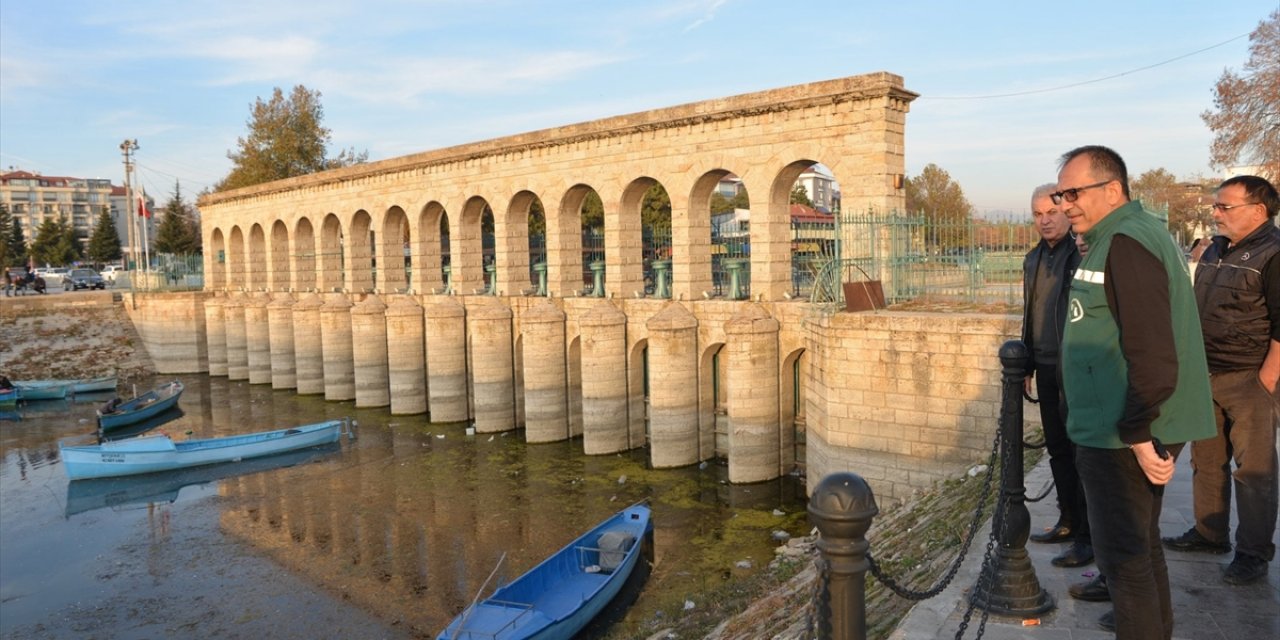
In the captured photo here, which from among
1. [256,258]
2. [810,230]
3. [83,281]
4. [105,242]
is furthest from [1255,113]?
[105,242]

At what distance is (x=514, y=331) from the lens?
2736 cm

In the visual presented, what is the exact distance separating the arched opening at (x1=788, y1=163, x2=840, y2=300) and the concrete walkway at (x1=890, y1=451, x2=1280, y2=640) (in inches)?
418

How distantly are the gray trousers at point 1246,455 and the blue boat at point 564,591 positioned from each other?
866cm

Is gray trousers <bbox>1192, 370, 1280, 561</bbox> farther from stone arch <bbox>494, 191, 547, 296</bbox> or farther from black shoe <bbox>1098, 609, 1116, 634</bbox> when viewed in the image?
stone arch <bbox>494, 191, 547, 296</bbox>

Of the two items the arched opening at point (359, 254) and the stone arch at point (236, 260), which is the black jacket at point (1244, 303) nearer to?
the arched opening at point (359, 254)

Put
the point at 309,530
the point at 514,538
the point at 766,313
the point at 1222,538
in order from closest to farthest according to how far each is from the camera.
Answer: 1. the point at 1222,538
2. the point at 514,538
3. the point at 309,530
4. the point at 766,313

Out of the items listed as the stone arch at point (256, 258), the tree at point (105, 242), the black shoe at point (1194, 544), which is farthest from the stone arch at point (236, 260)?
the tree at point (105, 242)

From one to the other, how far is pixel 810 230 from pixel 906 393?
2516cm

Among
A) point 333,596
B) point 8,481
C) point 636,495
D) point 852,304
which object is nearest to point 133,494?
point 8,481

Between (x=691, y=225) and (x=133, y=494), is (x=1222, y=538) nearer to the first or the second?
(x=691, y=225)

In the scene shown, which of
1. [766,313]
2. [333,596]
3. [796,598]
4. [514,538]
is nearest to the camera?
[796,598]

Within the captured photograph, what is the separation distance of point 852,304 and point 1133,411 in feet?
39.1

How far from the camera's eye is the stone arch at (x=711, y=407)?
2223 centimetres

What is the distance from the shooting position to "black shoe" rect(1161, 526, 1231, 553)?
627cm
